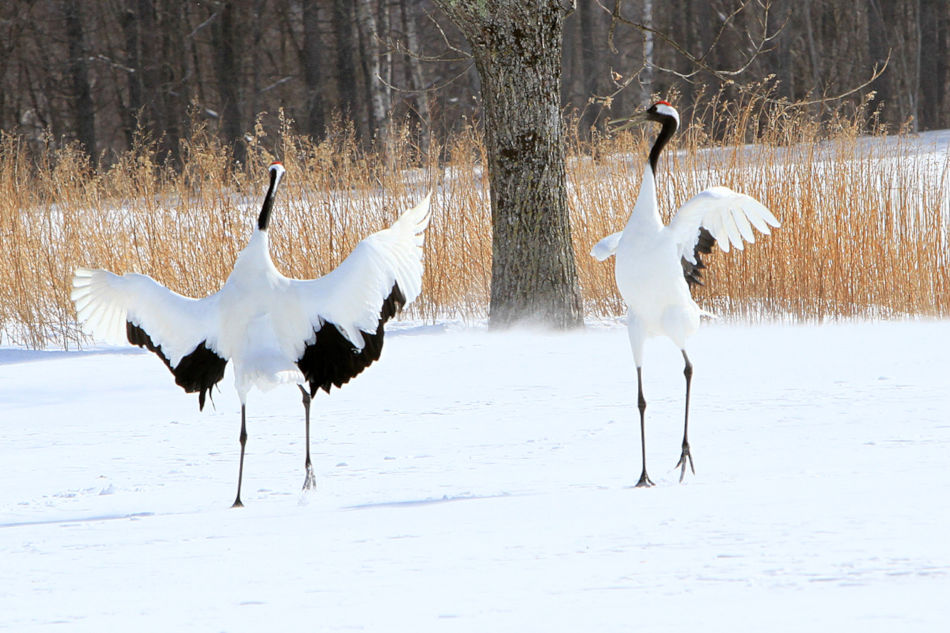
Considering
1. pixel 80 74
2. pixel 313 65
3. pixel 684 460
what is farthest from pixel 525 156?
pixel 80 74

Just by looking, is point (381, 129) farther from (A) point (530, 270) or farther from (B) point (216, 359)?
(B) point (216, 359)

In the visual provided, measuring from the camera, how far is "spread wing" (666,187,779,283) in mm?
4133

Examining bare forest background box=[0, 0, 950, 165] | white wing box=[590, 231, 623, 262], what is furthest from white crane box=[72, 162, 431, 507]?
bare forest background box=[0, 0, 950, 165]

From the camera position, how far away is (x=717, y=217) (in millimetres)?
4359

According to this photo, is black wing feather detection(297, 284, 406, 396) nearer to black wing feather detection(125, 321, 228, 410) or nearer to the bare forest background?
black wing feather detection(125, 321, 228, 410)

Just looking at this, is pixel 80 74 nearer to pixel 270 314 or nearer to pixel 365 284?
pixel 270 314

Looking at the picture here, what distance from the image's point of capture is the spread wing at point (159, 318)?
4121mm

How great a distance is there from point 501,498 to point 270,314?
3.68 feet

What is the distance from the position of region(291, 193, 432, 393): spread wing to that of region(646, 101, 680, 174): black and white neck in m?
→ 0.90

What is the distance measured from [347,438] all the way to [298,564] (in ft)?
6.86

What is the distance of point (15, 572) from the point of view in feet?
9.56

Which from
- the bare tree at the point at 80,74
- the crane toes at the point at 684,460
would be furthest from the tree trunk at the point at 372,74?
the crane toes at the point at 684,460

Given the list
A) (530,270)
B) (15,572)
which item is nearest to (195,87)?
(530,270)

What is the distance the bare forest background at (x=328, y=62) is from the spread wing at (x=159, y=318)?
15509 millimetres
